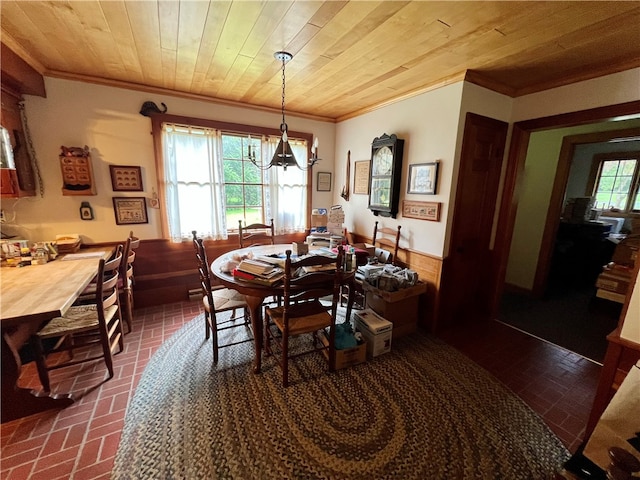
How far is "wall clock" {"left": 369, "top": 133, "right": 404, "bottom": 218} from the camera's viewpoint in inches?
116

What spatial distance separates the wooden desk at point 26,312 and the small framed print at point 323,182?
9.44 ft

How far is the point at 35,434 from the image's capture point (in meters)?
1.57

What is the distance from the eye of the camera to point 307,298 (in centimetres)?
185

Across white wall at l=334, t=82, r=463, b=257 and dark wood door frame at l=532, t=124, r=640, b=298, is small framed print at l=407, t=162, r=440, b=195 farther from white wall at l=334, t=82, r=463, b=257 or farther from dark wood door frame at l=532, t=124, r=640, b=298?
dark wood door frame at l=532, t=124, r=640, b=298

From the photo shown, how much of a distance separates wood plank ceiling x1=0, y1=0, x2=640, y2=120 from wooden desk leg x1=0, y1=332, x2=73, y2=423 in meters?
2.01

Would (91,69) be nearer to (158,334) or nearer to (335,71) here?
(335,71)

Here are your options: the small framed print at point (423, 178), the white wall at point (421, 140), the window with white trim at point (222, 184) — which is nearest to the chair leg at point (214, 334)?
the window with white trim at point (222, 184)

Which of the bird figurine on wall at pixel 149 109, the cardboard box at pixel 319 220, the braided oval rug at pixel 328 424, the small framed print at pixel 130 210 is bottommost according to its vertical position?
the braided oval rug at pixel 328 424

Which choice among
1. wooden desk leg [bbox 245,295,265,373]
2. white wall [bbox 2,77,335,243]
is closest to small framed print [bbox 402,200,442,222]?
wooden desk leg [bbox 245,295,265,373]

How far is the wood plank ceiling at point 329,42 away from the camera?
4.85 feet

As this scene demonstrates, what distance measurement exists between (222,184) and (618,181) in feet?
21.7

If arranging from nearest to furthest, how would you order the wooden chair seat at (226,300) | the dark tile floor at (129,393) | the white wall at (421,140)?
the dark tile floor at (129,393) → the wooden chair seat at (226,300) → the white wall at (421,140)

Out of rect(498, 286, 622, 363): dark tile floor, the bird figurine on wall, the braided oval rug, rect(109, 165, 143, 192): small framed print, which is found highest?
the bird figurine on wall

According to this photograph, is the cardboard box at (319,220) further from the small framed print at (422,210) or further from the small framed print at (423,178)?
the small framed print at (423,178)
